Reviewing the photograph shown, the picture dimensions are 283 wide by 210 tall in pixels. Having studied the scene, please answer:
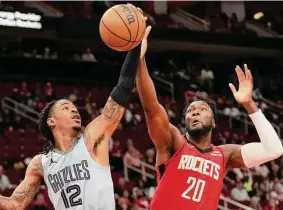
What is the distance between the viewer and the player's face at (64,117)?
4.45 m

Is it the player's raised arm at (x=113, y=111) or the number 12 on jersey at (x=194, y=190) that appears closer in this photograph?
the player's raised arm at (x=113, y=111)

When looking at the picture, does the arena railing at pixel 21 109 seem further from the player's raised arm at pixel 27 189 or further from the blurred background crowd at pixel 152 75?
the player's raised arm at pixel 27 189

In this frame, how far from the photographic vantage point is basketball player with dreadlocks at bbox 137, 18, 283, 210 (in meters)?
4.64

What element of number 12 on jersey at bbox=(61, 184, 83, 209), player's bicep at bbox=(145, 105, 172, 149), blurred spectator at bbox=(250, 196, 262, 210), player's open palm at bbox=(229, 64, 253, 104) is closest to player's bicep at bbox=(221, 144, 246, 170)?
player's open palm at bbox=(229, 64, 253, 104)

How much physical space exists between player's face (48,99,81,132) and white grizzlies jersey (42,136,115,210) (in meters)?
0.13

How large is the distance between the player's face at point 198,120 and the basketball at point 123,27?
0.72m

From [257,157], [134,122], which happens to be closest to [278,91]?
[134,122]

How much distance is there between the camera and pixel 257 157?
4.80 meters

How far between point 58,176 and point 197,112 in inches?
44.6

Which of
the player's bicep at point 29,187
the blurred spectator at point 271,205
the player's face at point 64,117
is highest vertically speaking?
the player's face at point 64,117

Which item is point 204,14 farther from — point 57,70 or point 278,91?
point 57,70

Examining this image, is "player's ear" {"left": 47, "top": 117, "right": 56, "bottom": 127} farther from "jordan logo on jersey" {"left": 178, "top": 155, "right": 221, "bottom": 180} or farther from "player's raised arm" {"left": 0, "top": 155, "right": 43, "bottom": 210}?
"jordan logo on jersey" {"left": 178, "top": 155, "right": 221, "bottom": 180}

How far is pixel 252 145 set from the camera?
4859mm

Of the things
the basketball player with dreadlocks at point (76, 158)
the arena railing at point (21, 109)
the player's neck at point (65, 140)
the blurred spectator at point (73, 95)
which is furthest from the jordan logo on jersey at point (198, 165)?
the blurred spectator at point (73, 95)
